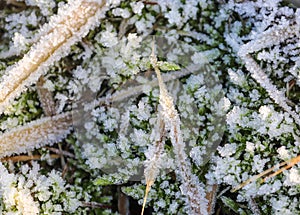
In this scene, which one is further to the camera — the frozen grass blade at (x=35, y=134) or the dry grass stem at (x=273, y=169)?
the frozen grass blade at (x=35, y=134)

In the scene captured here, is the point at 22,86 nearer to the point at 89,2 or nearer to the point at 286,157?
the point at 89,2

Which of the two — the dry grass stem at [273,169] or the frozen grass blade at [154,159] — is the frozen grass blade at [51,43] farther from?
the dry grass stem at [273,169]

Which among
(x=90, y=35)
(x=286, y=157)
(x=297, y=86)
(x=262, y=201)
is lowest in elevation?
(x=262, y=201)

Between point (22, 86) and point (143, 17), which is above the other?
point (143, 17)

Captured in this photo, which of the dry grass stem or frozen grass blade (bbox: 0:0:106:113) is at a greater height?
frozen grass blade (bbox: 0:0:106:113)

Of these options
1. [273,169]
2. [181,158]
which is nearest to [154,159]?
[181,158]

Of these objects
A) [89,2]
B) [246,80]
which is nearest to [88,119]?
[89,2]

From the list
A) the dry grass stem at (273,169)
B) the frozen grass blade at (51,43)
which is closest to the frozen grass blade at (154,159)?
the dry grass stem at (273,169)

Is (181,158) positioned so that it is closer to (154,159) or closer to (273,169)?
(154,159)

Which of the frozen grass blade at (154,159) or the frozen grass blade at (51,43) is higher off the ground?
the frozen grass blade at (51,43)

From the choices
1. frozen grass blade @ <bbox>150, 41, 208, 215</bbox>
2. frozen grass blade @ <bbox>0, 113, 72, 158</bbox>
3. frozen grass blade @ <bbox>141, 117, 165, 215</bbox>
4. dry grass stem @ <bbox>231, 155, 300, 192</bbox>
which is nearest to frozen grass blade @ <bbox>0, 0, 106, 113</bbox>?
frozen grass blade @ <bbox>0, 113, 72, 158</bbox>

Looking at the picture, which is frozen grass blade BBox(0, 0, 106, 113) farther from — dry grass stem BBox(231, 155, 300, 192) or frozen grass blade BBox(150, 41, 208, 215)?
dry grass stem BBox(231, 155, 300, 192)
